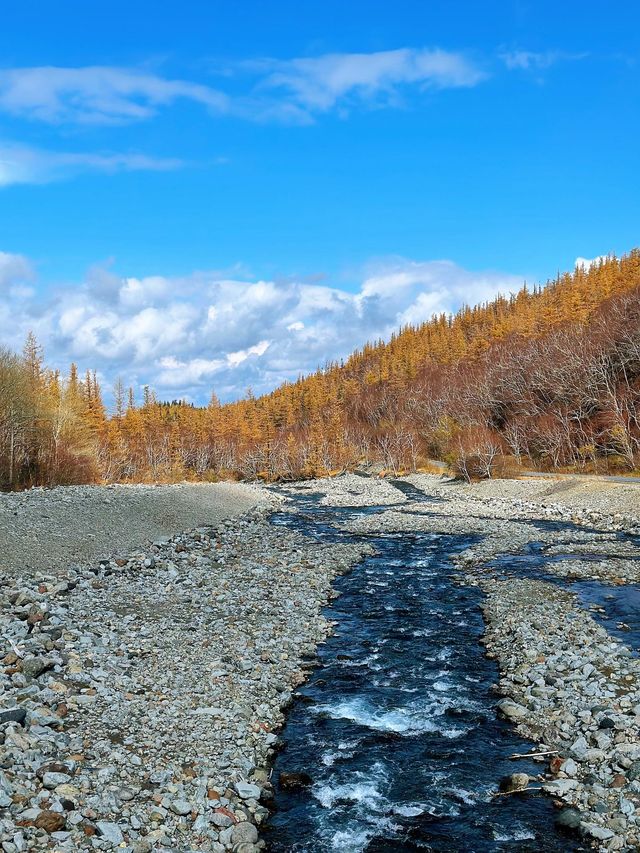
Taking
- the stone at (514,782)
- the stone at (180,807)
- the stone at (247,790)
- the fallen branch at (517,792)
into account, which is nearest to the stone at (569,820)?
the fallen branch at (517,792)

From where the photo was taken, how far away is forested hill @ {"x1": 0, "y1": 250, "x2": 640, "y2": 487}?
53625mm

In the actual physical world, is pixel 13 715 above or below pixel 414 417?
below

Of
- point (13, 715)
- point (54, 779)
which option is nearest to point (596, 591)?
point (54, 779)

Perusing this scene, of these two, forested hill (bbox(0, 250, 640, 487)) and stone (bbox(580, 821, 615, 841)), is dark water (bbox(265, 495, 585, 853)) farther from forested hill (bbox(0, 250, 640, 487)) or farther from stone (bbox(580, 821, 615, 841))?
forested hill (bbox(0, 250, 640, 487))

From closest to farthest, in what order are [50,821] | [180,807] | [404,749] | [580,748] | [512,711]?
[50,821] → [180,807] → [580,748] → [404,749] → [512,711]

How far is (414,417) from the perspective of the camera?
12131cm

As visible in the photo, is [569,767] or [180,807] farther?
[569,767]

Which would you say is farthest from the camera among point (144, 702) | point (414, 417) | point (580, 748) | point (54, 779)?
point (414, 417)

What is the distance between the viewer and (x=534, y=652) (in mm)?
13344

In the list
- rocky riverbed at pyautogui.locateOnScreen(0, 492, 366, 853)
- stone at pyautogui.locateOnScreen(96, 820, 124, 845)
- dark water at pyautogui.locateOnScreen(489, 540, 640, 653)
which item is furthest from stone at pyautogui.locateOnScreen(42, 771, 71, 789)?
dark water at pyautogui.locateOnScreen(489, 540, 640, 653)

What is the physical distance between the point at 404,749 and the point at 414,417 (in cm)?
11287

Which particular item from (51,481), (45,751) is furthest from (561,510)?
(51,481)

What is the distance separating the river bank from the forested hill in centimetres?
3138

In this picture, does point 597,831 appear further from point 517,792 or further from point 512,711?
point 512,711
